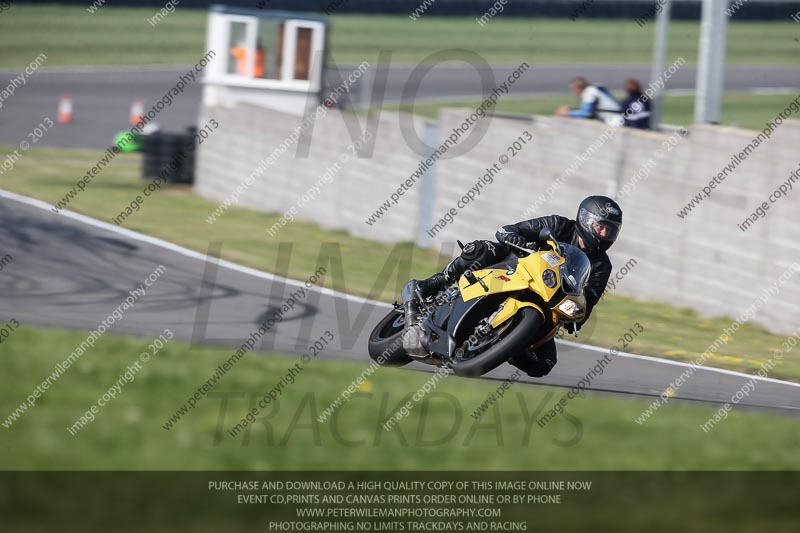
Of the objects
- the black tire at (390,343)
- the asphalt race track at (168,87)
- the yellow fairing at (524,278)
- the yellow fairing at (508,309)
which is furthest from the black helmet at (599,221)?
the asphalt race track at (168,87)

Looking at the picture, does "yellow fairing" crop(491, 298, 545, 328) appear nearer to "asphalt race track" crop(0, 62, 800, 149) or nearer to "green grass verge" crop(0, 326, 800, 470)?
"green grass verge" crop(0, 326, 800, 470)

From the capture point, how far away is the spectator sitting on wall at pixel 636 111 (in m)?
18.4

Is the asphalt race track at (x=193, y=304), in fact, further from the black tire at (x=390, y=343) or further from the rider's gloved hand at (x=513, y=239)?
the rider's gloved hand at (x=513, y=239)

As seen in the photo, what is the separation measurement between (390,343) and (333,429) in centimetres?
219

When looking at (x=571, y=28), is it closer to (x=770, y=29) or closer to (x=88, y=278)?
(x=770, y=29)

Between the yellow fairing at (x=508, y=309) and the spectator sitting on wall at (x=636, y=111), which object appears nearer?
the yellow fairing at (x=508, y=309)

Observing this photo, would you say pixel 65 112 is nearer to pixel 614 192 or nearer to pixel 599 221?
pixel 614 192

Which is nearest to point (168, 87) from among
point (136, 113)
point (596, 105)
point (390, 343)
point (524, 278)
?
point (136, 113)

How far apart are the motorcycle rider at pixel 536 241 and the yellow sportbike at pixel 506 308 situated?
0.08 meters

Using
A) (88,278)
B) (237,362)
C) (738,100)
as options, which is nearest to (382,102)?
(738,100)

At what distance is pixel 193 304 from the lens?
11727 mm

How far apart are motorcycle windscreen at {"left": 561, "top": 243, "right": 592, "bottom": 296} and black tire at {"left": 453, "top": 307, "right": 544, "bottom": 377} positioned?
31 cm

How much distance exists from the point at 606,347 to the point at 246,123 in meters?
10.3

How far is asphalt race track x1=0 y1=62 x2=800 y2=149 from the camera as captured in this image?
26.7m
